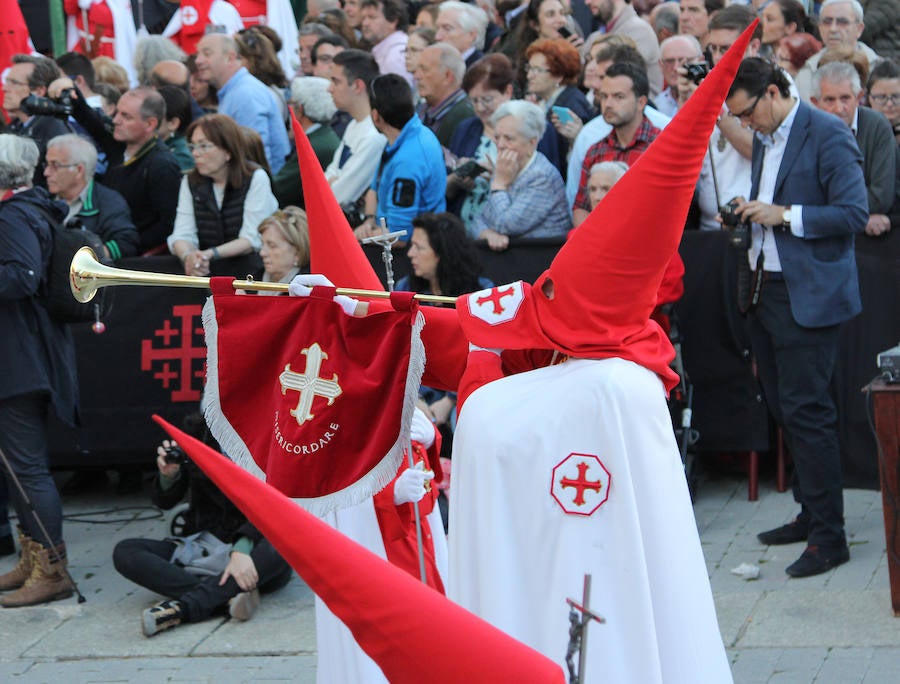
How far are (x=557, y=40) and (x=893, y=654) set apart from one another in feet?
15.9

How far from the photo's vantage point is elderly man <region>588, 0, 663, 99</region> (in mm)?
9984

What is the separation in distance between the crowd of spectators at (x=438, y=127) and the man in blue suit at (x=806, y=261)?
0.22 metres

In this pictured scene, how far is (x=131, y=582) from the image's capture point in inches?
306

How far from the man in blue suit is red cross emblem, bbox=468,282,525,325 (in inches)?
109

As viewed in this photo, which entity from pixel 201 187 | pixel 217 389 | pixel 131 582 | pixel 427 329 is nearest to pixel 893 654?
pixel 427 329

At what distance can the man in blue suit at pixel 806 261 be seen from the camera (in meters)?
6.80

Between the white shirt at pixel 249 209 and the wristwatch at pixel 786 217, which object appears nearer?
the wristwatch at pixel 786 217

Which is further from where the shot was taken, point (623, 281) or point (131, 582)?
point (131, 582)

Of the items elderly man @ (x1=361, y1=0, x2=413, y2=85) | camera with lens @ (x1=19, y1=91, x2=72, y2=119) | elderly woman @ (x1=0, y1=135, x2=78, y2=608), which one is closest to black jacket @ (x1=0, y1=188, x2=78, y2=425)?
elderly woman @ (x1=0, y1=135, x2=78, y2=608)

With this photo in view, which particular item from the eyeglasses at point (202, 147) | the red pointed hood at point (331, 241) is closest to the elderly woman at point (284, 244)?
the eyeglasses at point (202, 147)

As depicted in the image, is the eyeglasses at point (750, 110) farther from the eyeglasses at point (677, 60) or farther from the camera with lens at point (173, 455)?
the camera with lens at point (173, 455)

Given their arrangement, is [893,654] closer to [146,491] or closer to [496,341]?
[496,341]

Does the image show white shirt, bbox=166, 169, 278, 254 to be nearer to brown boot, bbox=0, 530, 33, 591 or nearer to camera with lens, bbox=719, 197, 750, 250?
brown boot, bbox=0, 530, 33, 591

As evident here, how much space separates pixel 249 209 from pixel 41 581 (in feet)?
8.31
